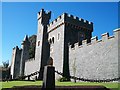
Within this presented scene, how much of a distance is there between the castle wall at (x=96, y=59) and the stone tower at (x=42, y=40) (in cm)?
628

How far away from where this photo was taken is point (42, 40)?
105ft

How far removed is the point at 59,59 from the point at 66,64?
1442 mm

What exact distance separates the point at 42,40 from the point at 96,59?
41.8 ft

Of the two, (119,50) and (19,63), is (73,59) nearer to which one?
(119,50)

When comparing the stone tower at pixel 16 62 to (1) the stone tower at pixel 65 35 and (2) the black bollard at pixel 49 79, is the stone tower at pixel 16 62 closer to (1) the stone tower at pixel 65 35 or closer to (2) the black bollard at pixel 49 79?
Answer: (1) the stone tower at pixel 65 35

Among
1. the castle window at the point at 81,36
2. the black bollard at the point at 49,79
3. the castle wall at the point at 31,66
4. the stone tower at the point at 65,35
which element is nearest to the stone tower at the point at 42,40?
the castle wall at the point at 31,66

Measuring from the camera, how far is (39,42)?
3312 centimetres

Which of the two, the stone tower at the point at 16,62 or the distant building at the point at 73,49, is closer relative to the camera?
the distant building at the point at 73,49

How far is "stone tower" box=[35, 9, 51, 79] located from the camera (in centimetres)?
3108

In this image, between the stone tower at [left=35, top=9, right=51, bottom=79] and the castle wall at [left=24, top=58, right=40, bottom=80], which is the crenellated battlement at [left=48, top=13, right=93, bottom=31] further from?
the castle wall at [left=24, top=58, right=40, bottom=80]

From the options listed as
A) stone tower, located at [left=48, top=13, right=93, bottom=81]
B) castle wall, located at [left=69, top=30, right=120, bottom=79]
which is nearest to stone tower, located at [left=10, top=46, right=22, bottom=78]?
stone tower, located at [left=48, top=13, right=93, bottom=81]

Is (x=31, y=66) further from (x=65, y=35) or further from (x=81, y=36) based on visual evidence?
(x=81, y=36)

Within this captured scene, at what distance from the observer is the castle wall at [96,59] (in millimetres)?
19344

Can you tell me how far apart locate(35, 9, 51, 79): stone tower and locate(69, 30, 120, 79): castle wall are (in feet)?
20.6
